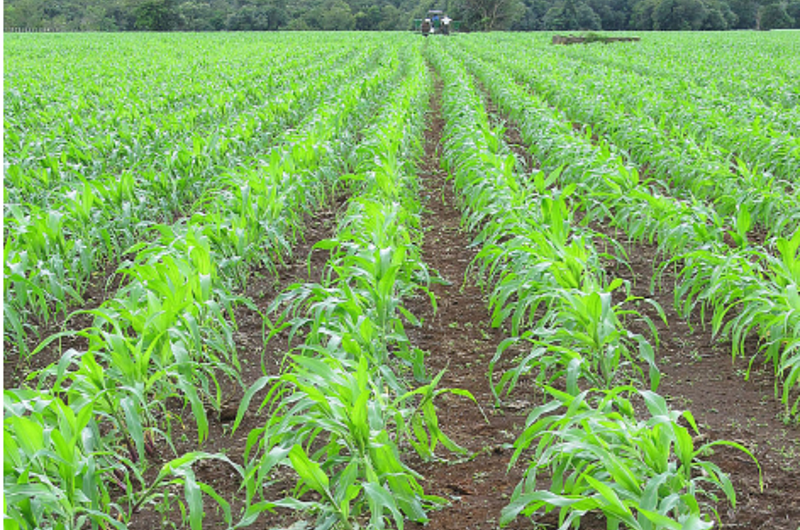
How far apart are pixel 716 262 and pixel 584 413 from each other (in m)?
2.03

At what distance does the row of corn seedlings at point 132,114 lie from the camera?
729 cm

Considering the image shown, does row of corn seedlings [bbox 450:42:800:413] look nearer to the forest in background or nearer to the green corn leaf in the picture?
the green corn leaf

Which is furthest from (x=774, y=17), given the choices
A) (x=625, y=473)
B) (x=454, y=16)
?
(x=625, y=473)

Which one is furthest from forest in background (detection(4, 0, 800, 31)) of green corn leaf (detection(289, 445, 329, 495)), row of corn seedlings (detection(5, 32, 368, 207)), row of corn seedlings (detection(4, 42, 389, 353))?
green corn leaf (detection(289, 445, 329, 495))

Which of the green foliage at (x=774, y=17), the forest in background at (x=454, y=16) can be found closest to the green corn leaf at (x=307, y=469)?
the forest in background at (x=454, y=16)

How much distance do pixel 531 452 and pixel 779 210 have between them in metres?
3.84

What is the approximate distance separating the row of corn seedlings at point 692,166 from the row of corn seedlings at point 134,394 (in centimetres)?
343

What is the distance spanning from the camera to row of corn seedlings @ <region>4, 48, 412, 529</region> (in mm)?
2244

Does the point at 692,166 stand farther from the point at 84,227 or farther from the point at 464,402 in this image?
the point at 84,227

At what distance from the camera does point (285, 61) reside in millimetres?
23625

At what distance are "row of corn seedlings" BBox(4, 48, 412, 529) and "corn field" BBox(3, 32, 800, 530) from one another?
0.02m

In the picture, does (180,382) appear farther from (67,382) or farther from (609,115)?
(609,115)

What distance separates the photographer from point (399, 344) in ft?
12.6

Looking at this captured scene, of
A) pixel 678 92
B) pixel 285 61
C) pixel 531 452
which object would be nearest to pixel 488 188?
pixel 531 452
